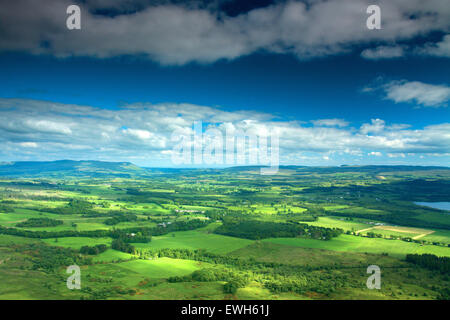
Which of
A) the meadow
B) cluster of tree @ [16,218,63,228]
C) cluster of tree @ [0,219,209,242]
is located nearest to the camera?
the meadow

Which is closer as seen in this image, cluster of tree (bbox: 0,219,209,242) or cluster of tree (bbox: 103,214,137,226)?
cluster of tree (bbox: 0,219,209,242)

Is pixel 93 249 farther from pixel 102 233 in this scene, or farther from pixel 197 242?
pixel 197 242

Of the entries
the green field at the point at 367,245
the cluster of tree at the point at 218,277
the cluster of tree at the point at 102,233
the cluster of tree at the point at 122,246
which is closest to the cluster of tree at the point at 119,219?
the cluster of tree at the point at 102,233

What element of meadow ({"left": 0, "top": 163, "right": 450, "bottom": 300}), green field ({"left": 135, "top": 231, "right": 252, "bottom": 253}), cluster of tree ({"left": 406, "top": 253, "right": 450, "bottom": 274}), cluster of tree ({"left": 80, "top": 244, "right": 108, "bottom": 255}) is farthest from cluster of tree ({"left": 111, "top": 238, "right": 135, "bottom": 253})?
cluster of tree ({"left": 406, "top": 253, "right": 450, "bottom": 274})

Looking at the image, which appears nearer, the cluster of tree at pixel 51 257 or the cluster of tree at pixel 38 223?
the cluster of tree at pixel 51 257

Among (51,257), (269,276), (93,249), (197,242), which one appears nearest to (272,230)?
(197,242)

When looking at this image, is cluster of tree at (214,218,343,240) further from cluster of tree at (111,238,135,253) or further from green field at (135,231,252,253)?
cluster of tree at (111,238,135,253)

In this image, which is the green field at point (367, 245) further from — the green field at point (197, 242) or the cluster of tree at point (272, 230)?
the green field at point (197, 242)
